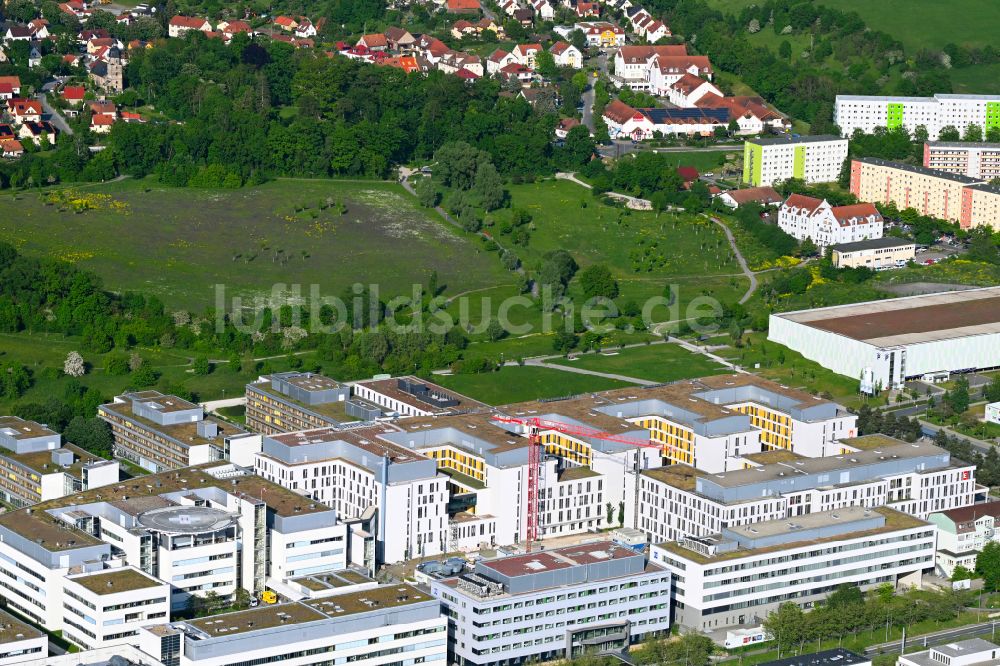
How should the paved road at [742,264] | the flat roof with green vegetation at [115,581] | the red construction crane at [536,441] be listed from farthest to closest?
the paved road at [742,264], the red construction crane at [536,441], the flat roof with green vegetation at [115,581]

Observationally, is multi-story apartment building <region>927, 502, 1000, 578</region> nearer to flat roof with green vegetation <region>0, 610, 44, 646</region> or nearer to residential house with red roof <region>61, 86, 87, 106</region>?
flat roof with green vegetation <region>0, 610, 44, 646</region>

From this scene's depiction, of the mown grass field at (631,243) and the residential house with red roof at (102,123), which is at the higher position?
the residential house with red roof at (102,123)

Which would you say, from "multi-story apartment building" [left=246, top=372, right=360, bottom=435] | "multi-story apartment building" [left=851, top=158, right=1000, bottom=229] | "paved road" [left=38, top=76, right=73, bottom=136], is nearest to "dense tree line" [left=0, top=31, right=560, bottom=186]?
"paved road" [left=38, top=76, right=73, bottom=136]

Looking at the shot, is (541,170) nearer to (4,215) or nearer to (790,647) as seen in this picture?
(4,215)

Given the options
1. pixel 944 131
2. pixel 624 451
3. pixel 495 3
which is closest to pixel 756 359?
pixel 624 451

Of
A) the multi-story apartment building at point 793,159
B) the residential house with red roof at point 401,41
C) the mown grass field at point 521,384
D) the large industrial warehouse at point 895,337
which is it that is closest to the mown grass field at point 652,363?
the mown grass field at point 521,384

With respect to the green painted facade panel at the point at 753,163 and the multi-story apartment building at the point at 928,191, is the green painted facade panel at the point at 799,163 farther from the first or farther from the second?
the multi-story apartment building at the point at 928,191

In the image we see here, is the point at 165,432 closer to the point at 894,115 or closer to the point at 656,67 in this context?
the point at 656,67
